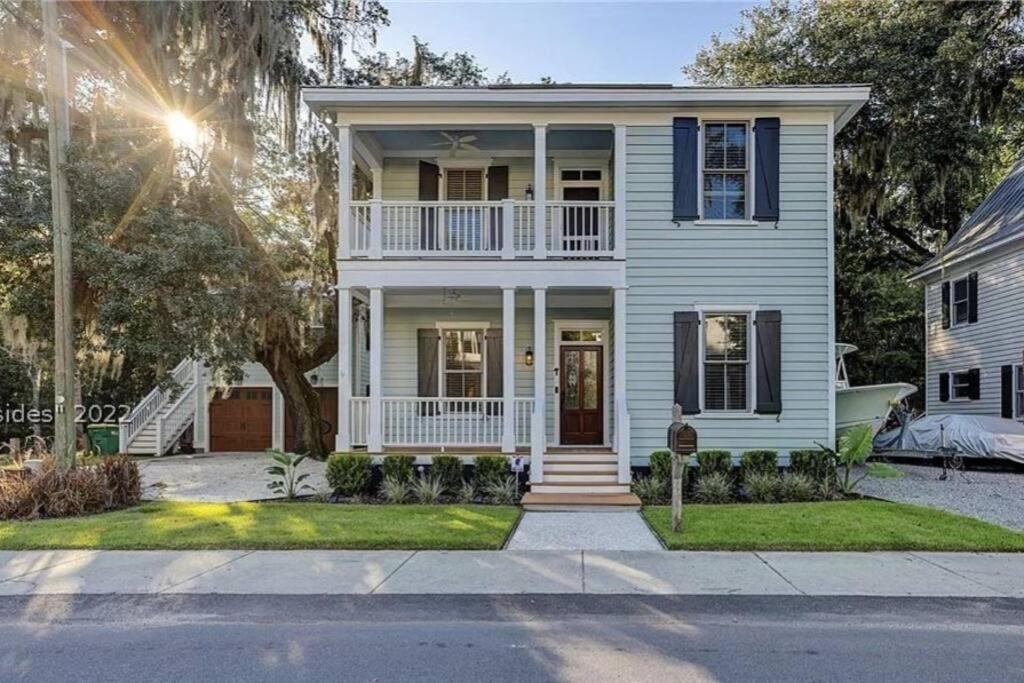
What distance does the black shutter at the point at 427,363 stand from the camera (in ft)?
39.6

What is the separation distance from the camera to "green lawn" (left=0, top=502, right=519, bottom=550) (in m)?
6.69

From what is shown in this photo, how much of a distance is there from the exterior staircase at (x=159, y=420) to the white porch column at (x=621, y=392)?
1184 cm

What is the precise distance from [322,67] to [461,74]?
3455 millimetres

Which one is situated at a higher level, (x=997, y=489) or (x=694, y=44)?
(x=694, y=44)

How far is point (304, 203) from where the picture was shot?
49.8 ft

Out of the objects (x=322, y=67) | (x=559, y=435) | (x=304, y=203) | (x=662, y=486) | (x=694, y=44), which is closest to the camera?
(x=662, y=486)

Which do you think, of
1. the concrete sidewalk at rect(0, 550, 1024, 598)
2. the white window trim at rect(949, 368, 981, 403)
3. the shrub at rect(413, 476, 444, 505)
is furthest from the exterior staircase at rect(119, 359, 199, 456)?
the white window trim at rect(949, 368, 981, 403)

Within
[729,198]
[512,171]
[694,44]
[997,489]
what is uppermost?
[694,44]

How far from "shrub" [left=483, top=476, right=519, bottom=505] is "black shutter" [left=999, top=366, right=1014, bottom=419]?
39.7 feet

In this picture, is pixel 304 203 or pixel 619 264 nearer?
pixel 619 264

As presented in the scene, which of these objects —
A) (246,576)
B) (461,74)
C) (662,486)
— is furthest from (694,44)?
(246,576)

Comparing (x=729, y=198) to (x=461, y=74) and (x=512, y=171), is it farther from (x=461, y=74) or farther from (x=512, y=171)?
(x=461, y=74)

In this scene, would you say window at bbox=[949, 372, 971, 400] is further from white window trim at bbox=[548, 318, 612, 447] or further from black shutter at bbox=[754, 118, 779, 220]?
white window trim at bbox=[548, 318, 612, 447]

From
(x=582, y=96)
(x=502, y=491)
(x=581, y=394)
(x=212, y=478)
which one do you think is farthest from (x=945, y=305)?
(x=212, y=478)
